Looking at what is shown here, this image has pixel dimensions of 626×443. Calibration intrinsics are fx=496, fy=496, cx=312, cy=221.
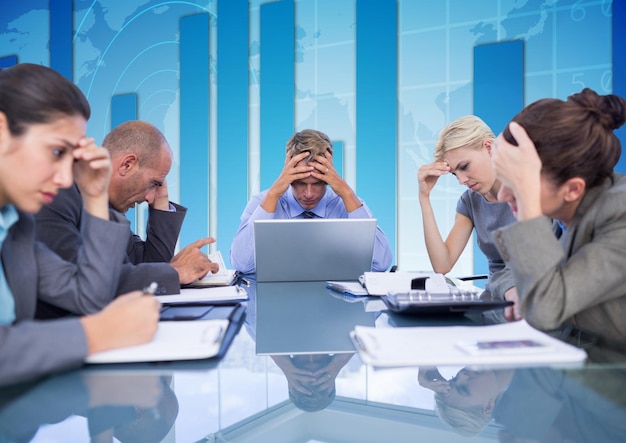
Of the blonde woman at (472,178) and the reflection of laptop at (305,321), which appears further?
the blonde woman at (472,178)

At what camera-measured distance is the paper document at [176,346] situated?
79 centimetres

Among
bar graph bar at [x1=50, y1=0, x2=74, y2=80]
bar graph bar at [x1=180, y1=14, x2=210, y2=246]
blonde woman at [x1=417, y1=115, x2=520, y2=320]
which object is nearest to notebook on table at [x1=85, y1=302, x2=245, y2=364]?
blonde woman at [x1=417, y1=115, x2=520, y2=320]

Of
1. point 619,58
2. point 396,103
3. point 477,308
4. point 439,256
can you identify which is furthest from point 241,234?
point 619,58

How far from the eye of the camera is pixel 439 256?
8.48ft

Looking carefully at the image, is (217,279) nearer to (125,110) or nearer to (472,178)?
(472,178)

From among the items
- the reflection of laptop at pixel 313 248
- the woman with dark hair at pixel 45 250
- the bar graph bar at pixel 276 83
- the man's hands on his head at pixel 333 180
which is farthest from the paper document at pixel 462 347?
the bar graph bar at pixel 276 83

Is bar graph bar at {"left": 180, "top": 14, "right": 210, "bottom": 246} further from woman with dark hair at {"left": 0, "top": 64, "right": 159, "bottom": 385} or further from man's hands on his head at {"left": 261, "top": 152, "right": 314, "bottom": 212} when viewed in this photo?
woman with dark hair at {"left": 0, "top": 64, "right": 159, "bottom": 385}

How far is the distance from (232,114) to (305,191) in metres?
1.94

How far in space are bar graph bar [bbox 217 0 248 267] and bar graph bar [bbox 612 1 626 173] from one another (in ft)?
8.88

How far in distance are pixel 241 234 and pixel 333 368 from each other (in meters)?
1.69

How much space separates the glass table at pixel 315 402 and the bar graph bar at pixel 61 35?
4.89 m

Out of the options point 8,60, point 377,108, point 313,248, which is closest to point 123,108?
point 8,60

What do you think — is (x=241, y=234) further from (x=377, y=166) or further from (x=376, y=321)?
(x=377, y=166)

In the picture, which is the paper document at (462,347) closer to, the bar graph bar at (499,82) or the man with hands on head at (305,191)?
the man with hands on head at (305,191)
